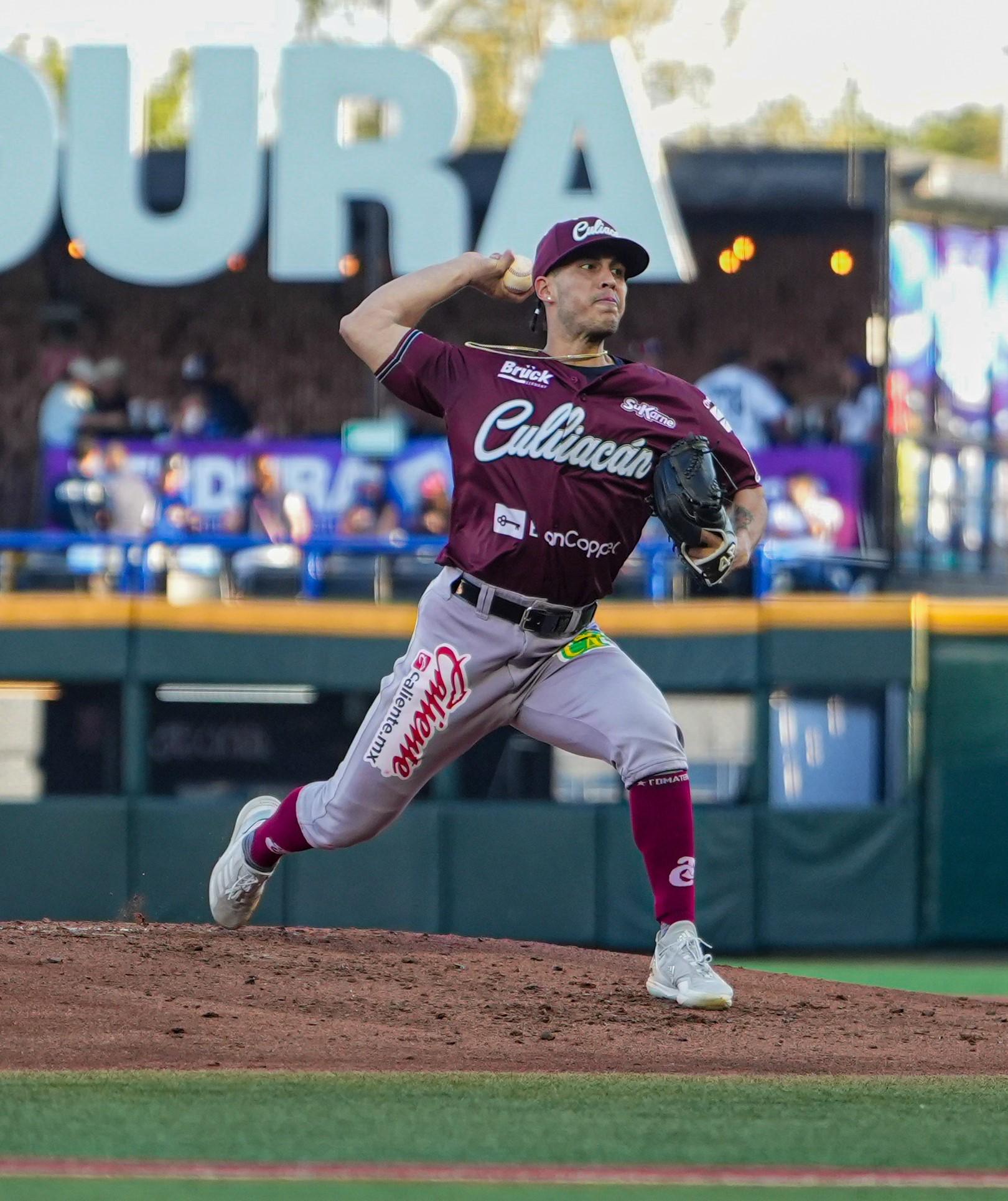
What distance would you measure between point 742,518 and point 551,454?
1.66 feet

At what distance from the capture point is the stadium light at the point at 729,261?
17.2m

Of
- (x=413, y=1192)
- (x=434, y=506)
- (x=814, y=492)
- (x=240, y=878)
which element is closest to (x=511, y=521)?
(x=240, y=878)

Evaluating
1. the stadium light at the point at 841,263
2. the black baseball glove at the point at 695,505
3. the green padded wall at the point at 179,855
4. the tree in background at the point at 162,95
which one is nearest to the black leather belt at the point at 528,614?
the black baseball glove at the point at 695,505

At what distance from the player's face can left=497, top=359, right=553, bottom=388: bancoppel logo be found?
0.46 feet

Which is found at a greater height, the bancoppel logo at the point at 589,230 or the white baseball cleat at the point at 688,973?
the bancoppel logo at the point at 589,230

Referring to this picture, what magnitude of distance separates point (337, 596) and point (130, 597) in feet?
11.3

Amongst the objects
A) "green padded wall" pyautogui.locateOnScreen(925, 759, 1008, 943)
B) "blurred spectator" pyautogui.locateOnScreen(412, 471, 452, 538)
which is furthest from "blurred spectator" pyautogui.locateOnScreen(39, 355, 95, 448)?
"green padded wall" pyautogui.locateOnScreen(925, 759, 1008, 943)

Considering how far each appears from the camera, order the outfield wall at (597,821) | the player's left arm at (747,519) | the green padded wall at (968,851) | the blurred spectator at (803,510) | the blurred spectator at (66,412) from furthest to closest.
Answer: the blurred spectator at (66,412)
the blurred spectator at (803,510)
the green padded wall at (968,851)
the outfield wall at (597,821)
the player's left arm at (747,519)

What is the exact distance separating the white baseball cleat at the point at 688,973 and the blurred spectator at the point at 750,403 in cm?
1043

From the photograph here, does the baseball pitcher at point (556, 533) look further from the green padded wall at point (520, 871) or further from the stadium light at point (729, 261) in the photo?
the stadium light at point (729, 261)

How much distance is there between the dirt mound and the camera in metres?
4.50

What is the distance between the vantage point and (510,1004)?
520cm

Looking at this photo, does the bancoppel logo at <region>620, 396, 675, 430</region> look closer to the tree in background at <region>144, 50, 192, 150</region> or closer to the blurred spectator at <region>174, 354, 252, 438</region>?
the blurred spectator at <region>174, 354, 252, 438</region>

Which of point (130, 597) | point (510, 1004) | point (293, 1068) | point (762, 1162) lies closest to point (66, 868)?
point (130, 597)
